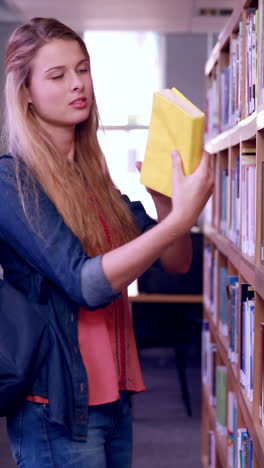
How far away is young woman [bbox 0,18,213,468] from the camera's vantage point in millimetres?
1273

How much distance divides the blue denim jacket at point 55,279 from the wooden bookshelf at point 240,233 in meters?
0.45

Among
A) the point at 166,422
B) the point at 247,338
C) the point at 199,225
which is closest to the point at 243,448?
the point at 247,338

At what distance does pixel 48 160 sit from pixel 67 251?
0.71 feet

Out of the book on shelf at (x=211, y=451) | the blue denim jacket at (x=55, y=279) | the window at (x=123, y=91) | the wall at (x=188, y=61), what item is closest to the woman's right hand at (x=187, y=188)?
the blue denim jacket at (x=55, y=279)

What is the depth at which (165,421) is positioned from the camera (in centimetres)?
446

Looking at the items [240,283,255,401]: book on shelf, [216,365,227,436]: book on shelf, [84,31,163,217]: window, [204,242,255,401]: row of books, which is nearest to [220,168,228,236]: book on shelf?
[204,242,255,401]: row of books

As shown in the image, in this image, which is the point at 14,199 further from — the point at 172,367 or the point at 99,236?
the point at 172,367

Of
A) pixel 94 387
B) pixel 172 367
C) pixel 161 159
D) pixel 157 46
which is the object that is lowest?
pixel 172 367

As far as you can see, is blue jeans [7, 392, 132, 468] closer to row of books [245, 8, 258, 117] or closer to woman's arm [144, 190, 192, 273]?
woman's arm [144, 190, 192, 273]

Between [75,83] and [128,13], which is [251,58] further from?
[128,13]

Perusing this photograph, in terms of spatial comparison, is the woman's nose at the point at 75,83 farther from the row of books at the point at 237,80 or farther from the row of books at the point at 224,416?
the row of books at the point at 224,416

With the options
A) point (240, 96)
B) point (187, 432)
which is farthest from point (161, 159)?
point (187, 432)

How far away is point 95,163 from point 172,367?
15.3ft

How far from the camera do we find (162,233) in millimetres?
1255
